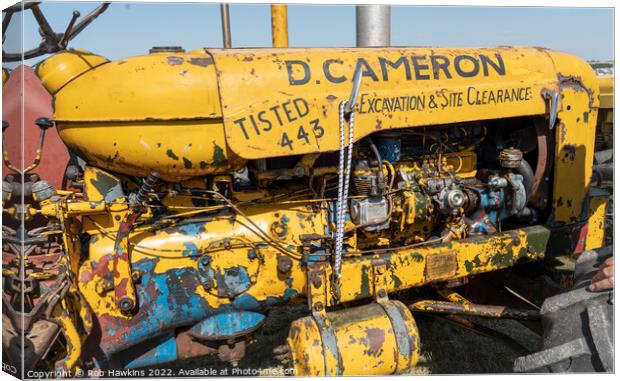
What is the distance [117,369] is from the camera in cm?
258

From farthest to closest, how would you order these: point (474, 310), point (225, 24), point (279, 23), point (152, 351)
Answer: point (279, 23) < point (225, 24) < point (474, 310) < point (152, 351)

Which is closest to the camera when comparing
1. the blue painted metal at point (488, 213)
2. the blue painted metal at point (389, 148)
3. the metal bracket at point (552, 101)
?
the blue painted metal at point (389, 148)

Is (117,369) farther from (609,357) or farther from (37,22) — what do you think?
(609,357)

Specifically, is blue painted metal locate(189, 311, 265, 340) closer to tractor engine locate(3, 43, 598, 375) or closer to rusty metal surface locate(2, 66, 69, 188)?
tractor engine locate(3, 43, 598, 375)

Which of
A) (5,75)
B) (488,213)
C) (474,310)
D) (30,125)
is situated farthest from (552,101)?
(30,125)

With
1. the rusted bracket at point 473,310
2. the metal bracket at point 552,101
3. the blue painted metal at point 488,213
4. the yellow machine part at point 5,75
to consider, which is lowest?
the rusted bracket at point 473,310

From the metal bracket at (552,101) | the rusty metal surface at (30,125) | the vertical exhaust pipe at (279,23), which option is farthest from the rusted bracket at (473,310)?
the rusty metal surface at (30,125)

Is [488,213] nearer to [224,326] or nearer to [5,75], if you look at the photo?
[224,326]

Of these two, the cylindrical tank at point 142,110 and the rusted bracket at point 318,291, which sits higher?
the cylindrical tank at point 142,110

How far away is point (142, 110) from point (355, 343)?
1385 mm

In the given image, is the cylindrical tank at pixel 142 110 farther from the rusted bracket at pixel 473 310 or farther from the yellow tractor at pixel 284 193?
the rusted bracket at pixel 473 310

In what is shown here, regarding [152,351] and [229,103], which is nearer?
[229,103]

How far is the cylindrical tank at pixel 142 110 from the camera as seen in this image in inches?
86.9

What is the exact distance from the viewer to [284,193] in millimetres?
2701
